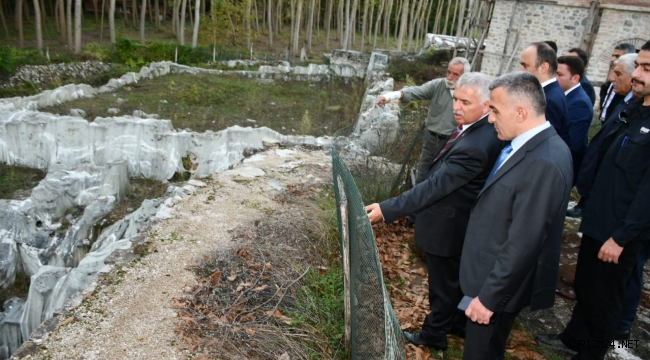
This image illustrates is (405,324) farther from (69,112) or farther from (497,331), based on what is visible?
(69,112)

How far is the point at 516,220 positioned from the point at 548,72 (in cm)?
205

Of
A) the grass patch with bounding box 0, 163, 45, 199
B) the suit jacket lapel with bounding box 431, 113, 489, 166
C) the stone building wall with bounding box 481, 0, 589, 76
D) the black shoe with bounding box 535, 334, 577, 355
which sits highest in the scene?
the stone building wall with bounding box 481, 0, 589, 76

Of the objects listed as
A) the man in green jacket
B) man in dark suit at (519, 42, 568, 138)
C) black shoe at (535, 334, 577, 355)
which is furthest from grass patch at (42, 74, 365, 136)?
black shoe at (535, 334, 577, 355)

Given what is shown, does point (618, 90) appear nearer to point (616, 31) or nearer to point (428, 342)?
point (428, 342)

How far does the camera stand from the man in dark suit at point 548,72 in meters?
3.68

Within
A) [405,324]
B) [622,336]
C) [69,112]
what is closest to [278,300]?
Answer: [405,324]

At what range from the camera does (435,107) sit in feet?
17.2

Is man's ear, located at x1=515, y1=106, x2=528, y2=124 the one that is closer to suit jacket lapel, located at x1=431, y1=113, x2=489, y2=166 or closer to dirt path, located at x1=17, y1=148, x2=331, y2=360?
suit jacket lapel, located at x1=431, y1=113, x2=489, y2=166

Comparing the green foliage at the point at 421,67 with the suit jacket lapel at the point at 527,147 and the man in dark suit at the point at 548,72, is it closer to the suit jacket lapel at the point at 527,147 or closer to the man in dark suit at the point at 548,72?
the man in dark suit at the point at 548,72

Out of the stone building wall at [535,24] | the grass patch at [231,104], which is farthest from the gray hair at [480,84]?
the stone building wall at [535,24]

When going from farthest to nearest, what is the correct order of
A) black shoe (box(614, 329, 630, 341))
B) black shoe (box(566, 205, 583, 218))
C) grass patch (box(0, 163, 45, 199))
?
grass patch (box(0, 163, 45, 199)), black shoe (box(566, 205, 583, 218)), black shoe (box(614, 329, 630, 341))

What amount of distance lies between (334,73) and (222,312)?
713 inches

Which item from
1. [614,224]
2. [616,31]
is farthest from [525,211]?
[616,31]

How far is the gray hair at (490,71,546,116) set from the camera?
7.49 ft
